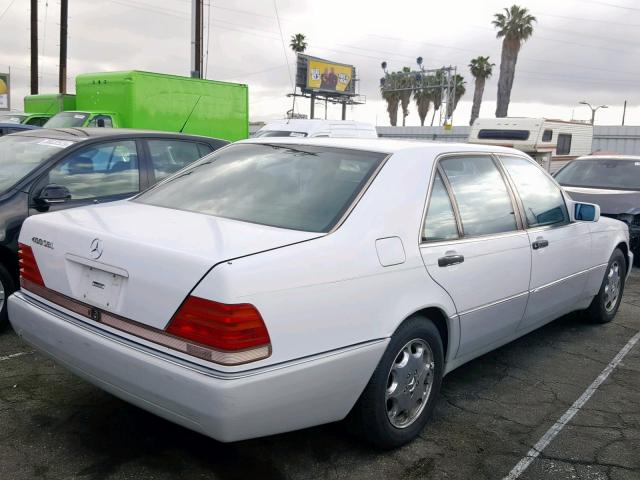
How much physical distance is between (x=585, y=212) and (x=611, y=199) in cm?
398

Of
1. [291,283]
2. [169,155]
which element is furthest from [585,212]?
[169,155]

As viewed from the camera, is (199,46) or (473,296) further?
(199,46)

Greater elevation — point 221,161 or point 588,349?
point 221,161

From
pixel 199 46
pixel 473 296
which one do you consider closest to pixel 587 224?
pixel 473 296

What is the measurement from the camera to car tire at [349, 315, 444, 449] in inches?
117

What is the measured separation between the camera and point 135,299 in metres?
2.62

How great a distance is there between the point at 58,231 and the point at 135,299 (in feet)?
2.21

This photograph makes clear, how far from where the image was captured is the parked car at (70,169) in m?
4.60

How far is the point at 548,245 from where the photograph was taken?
4.24 meters

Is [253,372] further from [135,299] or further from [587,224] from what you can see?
[587,224]

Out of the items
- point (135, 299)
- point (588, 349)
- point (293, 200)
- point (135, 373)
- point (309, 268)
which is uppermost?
point (293, 200)

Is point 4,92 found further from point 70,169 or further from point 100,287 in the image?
point 100,287

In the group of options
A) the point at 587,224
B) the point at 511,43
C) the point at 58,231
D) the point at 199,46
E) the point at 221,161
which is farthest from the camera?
the point at 511,43

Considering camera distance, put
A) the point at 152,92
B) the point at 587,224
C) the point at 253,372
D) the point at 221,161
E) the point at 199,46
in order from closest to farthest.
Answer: the point at 253,372, the point at 221,161, the point at 587,224, the point at 152,92, the point at 199,46
